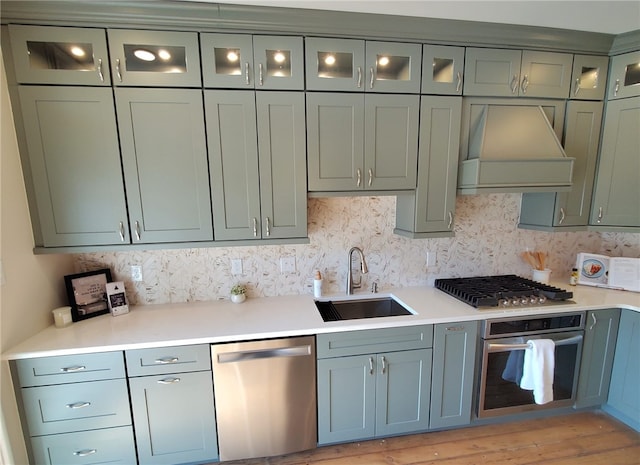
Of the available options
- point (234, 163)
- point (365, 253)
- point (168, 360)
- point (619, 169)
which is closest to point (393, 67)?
point (234, 163)

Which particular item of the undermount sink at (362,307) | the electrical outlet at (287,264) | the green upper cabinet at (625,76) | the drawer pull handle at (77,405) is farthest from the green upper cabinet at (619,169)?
the drawer pull handle at (77,405)

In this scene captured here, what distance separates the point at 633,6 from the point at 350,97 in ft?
5.69

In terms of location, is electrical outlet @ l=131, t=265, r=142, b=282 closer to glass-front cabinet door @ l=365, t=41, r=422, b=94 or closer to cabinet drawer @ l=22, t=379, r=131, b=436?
cabinet drawer @ l=22, t=379, r=131, b=436

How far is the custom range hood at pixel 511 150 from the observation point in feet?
6.37

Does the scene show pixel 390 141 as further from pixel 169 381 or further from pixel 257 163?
pixel 169 381

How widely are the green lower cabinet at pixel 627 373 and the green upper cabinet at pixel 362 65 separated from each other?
87.6 inches

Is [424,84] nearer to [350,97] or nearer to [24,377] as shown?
[350,97]

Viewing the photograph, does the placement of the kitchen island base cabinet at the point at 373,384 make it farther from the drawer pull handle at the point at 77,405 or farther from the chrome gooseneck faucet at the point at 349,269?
the drawer pull handle at the point at 77,405

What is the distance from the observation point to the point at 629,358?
6.70 feet

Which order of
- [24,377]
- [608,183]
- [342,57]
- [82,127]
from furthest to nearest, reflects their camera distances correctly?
[608,183]
[342,57]
[82,127]
[24,377]

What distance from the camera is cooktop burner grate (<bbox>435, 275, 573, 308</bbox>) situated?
6.45 feet

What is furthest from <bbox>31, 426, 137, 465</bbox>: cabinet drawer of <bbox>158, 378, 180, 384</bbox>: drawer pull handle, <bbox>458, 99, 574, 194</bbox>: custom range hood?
<bbox>458, 99, 574, 194</bbox>: custom range hood

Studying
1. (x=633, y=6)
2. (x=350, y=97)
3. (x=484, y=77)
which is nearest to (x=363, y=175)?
(x=350, y=97)

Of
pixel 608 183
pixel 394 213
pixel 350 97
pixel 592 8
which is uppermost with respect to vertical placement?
pixel 592 8
